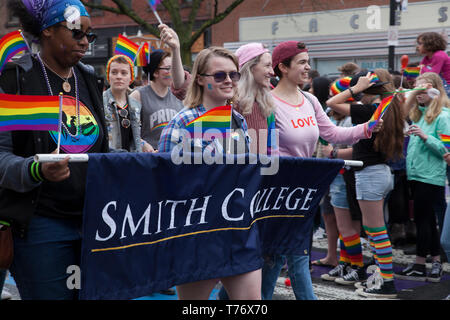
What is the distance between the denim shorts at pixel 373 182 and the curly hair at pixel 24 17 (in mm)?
4030

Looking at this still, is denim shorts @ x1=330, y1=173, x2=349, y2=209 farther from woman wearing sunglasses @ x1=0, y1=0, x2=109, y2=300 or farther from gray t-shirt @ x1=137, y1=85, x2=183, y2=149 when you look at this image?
woman wearing sunglasses @ x1=0, y1=0, x2=109, y2=300

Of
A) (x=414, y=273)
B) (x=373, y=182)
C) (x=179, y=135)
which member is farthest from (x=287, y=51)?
(x=414, y=273)

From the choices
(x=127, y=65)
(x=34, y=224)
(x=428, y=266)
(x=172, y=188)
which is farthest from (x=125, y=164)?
(x=428, y=266)

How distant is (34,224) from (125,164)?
488 millimetres

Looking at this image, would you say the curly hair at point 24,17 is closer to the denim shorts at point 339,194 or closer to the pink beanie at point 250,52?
the pink beanie at point 250,52

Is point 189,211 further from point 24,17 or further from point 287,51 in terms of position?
point 287,51

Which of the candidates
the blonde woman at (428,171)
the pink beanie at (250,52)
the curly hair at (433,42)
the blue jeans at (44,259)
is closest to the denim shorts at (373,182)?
the blonde woman at (428,171)

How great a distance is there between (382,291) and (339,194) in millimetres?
1242

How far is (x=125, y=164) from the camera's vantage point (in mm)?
2750

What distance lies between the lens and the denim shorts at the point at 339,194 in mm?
6718

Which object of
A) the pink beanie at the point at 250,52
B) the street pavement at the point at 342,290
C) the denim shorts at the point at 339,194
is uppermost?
the pink beanie at the point at 250,52

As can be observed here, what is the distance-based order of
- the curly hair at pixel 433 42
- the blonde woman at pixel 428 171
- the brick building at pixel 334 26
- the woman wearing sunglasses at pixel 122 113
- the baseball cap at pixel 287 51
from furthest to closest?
the brick building at pixel 334 26, the curly hair at pixel 433 42, the blonde woman at pixel 428 171, the woman wearing sunglasses at pixel 122 113, the baseball cap at pixel 287 51

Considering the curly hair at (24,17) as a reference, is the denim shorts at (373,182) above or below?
below

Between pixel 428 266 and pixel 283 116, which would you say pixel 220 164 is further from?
pixel 428 266
